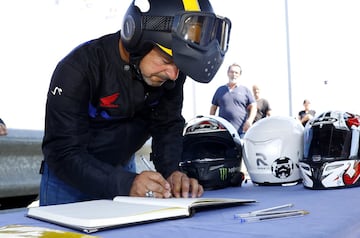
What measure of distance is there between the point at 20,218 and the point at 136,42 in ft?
1.67

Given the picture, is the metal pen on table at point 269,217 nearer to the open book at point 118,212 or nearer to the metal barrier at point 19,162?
the open book at point 118,212

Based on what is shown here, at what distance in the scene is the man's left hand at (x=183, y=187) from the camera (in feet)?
4.07

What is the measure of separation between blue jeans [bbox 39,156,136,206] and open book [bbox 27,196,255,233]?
0.35 meters

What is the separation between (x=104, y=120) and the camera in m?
1.37

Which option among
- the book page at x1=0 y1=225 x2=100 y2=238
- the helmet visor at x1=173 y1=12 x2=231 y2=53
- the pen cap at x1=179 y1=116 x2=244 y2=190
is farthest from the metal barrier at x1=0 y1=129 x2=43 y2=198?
the book page at x1=0 y1=225 x2=100 y2=238

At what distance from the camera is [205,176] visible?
5.41ft

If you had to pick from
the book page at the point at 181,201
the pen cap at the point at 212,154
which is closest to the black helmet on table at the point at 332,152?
the pen cap at the point at 212,154

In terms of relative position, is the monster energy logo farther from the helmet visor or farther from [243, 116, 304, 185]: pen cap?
the helmet visor

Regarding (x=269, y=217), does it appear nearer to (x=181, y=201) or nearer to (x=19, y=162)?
(x=181, y=201)

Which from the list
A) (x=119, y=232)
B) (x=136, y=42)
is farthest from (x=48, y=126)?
(x=119, y=232)

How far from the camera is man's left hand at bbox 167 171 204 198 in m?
1.24

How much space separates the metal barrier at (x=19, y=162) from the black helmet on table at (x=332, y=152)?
1.24 m

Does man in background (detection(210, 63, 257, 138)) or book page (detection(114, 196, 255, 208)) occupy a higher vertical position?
book page (detection(114, 196, 255, 208))

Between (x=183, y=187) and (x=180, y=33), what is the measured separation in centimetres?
40
